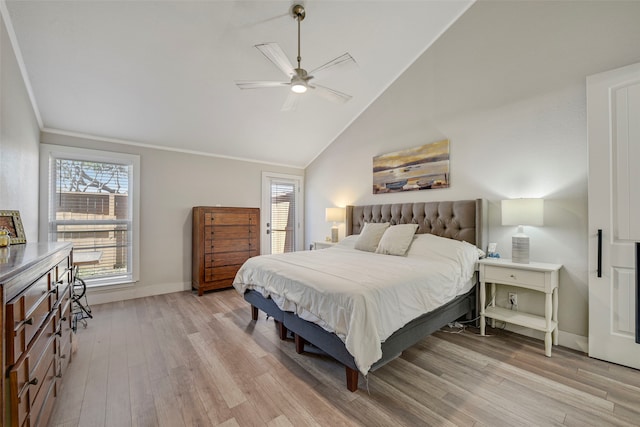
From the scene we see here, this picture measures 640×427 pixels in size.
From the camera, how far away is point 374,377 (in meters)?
1.99

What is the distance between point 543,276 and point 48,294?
3.64 metres

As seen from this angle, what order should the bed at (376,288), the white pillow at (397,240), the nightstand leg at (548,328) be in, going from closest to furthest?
the bed at (376,288), the nightstand leg at (548,328), the white pillow at (397,240)

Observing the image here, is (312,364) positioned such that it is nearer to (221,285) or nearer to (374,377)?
(374,377)

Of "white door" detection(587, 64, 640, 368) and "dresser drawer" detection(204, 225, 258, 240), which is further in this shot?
"dresser drawer" detection(204, 225, 258, 240)

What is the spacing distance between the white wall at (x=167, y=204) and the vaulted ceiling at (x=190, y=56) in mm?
269

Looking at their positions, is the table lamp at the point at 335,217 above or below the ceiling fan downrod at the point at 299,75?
below

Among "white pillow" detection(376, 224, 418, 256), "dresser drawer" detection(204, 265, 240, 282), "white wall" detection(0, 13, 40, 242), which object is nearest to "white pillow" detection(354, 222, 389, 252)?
"white pillow" detection(376, 224, 418, 256)

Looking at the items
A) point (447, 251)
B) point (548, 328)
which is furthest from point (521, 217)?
point (548, 328)

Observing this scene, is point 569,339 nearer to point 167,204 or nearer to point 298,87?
point 298,87

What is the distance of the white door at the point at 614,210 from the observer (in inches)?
82.3

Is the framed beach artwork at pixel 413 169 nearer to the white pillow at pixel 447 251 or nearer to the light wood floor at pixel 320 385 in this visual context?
the white pillow at pixel 447 251

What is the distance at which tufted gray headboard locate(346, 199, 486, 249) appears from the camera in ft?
9.74

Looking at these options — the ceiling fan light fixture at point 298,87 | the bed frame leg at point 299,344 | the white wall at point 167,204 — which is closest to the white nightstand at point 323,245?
the white wall at point 167,204

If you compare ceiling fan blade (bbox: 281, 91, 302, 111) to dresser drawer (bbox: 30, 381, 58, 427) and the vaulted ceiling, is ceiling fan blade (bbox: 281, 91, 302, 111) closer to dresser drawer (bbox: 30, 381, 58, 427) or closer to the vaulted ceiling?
the vaulted ceiling
